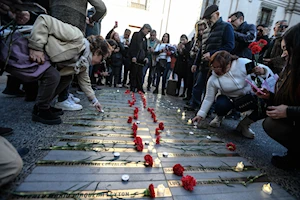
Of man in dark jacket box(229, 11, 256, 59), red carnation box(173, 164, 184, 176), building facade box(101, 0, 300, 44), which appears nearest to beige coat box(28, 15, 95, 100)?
red carnation box(173, 164, 184, 176)

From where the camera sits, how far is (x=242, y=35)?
3.69m

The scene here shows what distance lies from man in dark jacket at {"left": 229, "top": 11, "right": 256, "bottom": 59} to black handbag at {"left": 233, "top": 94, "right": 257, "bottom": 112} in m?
1.64

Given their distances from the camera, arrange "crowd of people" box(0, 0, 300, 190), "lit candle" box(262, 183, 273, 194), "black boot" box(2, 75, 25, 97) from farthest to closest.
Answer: "black boot" box(2, 75, 25, 97), "crowd of people" box(0, 0, 300, 190), "lit candle" box(262, 183, 273, 194)

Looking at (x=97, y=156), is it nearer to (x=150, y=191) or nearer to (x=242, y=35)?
(x=150, y=191)

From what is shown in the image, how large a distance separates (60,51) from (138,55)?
3392 mm

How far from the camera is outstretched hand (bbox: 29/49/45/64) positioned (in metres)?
1.95

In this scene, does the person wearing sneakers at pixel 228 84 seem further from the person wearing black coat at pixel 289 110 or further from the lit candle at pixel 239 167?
the lit candle at pixel 239 167

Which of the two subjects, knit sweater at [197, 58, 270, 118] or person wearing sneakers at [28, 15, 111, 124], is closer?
person wearing sneakers at [28, 15, 111, 124]

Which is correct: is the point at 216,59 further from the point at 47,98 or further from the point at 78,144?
the point at 47,98

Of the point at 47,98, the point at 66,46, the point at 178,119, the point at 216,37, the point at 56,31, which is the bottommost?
the point at 178,119

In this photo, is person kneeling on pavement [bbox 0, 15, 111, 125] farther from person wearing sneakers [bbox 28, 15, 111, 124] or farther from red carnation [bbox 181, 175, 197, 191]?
red carnation [bbox 181, 175, 197, 191]

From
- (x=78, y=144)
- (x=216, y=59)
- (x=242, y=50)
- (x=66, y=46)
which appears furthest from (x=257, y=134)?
(x=66, y=46)

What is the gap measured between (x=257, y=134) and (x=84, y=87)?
8.83 ft

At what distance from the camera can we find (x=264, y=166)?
1958mm
